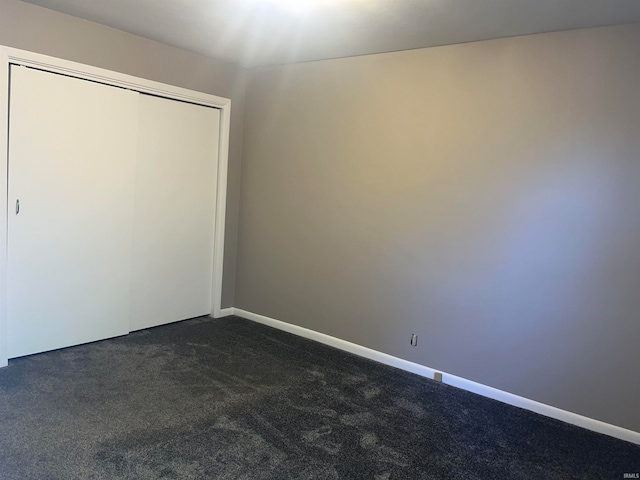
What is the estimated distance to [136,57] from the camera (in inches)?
144

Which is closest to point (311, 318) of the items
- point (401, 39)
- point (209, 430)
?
point (209, 430)

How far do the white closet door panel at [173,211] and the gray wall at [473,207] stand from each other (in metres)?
0.52

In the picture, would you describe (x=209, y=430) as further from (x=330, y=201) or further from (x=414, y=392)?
(x=330, y=201)

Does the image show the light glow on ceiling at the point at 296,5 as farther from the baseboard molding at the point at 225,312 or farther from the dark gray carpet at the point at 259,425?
the baseboard molding at the point at 225,312

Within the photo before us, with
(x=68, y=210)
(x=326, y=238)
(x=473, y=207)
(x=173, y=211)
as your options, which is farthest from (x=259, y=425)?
(x=173, y=211)

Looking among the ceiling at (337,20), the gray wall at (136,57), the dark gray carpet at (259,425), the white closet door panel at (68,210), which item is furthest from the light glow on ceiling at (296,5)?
the dark gray carpet at (259,425)

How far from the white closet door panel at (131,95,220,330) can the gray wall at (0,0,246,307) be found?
19 centimetres

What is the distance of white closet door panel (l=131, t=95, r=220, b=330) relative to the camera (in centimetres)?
392

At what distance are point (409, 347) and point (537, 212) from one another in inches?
52.5

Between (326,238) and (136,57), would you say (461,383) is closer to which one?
(326,238)

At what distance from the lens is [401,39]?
3.24 meters

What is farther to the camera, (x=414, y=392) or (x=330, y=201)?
(x=330, y=201)

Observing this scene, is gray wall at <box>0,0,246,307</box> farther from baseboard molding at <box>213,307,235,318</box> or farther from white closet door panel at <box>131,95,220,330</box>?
white closet door panel at <box>131,95,220,330</box>

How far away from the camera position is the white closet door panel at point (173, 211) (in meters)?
3.92
